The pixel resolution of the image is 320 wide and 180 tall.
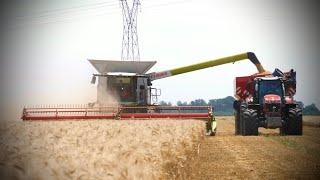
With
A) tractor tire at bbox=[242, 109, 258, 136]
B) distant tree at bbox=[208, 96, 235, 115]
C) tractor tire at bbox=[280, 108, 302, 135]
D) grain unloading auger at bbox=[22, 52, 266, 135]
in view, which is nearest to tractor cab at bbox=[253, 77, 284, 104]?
tractor tire at bbox=[280, 108, 302, 135]

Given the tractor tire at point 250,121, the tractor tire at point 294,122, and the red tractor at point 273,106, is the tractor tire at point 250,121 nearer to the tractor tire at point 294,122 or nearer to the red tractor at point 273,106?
the red tractor at point 273,106

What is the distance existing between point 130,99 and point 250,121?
22.2 ft

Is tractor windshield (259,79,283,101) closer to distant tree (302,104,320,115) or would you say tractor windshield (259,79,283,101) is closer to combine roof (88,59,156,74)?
combine roof (88,59,156,74)

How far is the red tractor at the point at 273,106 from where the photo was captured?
66.2 ft

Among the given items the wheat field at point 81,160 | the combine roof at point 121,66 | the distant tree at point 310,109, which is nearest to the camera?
the wheat field at point 81,160

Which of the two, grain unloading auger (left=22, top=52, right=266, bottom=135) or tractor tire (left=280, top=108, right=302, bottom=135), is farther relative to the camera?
grain unloading auger (left=22, top=52, right=266, bottom=135)

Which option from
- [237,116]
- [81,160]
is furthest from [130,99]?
[81,160]

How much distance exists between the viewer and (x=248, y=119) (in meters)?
20.1

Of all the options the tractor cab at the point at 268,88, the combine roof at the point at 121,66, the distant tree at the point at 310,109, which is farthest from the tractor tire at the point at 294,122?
the distant tree at the point at 310,109

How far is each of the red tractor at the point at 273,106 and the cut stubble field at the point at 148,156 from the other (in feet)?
7.13

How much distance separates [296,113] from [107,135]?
10.5 meters

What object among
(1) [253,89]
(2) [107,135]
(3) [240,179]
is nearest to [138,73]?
(1) [253,89]

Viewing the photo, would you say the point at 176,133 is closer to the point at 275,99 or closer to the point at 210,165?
the point at 210,165

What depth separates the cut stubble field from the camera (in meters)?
5.64
